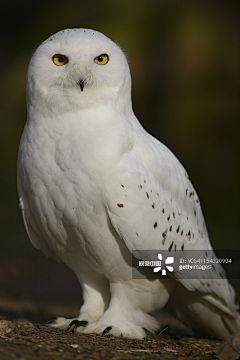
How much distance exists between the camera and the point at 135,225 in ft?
7.82

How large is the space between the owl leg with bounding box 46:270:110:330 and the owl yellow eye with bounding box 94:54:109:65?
53.7 inches

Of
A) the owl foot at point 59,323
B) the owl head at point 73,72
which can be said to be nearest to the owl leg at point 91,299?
the owl foot at point 59,323

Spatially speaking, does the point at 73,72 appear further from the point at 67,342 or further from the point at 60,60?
the point at 67,342

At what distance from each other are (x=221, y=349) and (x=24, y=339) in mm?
1038

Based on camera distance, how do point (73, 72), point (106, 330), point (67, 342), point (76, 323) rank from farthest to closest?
point (76, 323) → point (106, 330) → point (73, 72) → point (67, 342)

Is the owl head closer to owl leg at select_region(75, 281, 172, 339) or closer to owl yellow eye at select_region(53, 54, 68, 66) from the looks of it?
owl yellow eye at select_region(53, 54, 68, 66)

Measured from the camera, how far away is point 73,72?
2.36 meters

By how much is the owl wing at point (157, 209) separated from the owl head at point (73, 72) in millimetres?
410

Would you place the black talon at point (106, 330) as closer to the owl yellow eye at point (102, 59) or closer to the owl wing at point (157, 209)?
the owl wing at point (157, 209)

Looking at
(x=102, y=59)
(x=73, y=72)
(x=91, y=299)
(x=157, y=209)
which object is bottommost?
(x=91, y=299)

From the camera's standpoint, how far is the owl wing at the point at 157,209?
92.4 inches

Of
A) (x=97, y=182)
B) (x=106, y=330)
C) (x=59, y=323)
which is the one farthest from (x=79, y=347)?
(x=97, y=182)

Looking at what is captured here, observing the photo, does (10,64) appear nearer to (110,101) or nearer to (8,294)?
(8,294)

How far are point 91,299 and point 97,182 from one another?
37.7 inches
